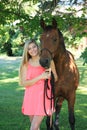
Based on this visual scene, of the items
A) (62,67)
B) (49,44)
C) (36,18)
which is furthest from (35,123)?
(36,18)

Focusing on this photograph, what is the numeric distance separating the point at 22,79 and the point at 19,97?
7749 mm

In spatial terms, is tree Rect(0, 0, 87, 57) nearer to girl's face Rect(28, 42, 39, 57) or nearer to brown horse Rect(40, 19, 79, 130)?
brown horse Rect(40, 19, 79, 130)

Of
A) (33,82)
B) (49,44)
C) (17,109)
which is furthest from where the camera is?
(17,109)

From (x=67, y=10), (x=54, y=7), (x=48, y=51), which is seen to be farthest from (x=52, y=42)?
(x=54, y=7)

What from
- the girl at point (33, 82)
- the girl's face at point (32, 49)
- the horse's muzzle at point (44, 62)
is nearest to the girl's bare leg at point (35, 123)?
the girl at point (33, 82)

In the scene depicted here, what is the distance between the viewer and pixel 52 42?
5.13m

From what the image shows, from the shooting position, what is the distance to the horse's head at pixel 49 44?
480 cm

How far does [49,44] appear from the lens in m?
5.05

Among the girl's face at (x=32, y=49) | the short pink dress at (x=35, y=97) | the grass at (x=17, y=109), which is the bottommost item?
the grass at (x=17, y=109)

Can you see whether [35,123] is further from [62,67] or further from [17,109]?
[17,109]

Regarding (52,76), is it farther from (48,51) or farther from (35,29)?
(35,29)

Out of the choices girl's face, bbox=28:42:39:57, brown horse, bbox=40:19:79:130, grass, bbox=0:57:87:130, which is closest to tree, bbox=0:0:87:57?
brown horse, bbox=40:19:79:130

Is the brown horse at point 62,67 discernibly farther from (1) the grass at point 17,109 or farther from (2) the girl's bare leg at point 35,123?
(1) the grass at point 17,109

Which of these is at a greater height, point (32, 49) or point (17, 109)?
point (32, 49)
